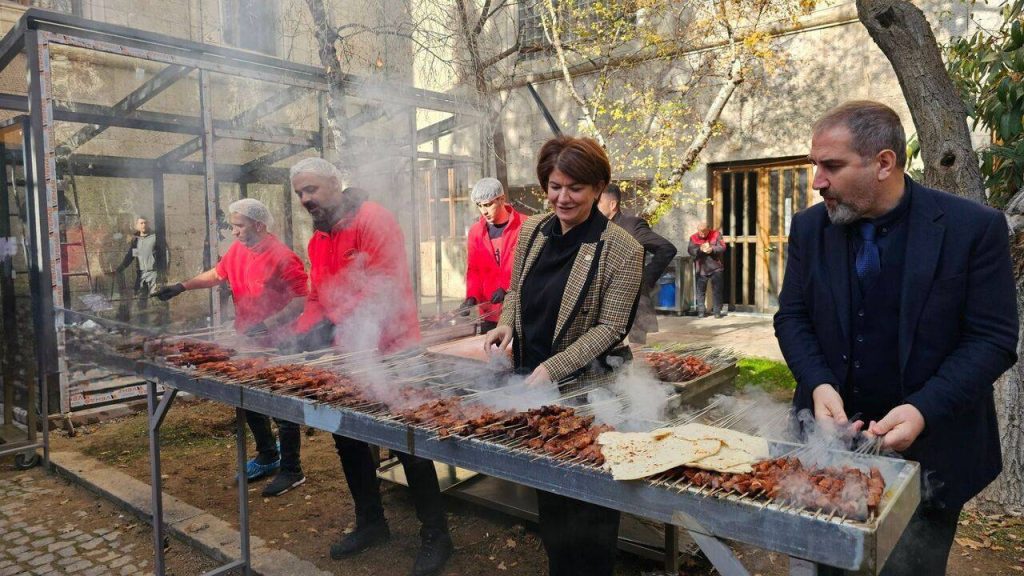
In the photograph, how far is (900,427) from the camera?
201cm

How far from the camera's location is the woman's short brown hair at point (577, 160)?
112 inches

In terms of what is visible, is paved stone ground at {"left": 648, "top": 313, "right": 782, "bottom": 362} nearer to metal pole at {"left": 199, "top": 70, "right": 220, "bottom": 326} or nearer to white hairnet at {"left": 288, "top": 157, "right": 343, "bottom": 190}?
metal pole at {"left": 199, "top": 70, "right": 220, "bottom": 326}

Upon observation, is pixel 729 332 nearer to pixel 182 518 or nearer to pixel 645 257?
pixel 645 257

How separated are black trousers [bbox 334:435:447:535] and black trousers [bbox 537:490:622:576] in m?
1.21

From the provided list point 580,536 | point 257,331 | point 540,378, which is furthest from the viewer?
point 257,331

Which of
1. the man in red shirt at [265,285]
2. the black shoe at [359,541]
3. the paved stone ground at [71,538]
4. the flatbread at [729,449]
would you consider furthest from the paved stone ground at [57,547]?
the flatbread at [729,449]

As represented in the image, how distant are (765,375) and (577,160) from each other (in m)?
5.51

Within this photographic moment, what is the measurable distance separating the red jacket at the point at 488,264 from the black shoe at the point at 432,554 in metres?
2.00

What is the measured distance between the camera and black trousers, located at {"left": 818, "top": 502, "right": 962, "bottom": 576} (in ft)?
7.66

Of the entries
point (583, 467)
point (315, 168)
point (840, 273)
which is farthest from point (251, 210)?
point (840, 273)

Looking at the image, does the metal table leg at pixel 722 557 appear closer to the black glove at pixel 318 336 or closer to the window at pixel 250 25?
the black glove at pixel 318 336

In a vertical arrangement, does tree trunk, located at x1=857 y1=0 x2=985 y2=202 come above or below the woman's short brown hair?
above

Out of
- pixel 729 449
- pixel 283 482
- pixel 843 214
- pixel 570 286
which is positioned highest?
pixel 843 214

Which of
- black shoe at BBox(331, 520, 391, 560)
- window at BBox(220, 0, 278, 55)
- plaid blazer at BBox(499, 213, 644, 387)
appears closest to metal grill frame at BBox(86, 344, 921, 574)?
plaid blazer at BBox(499, 213, 644, 387)
